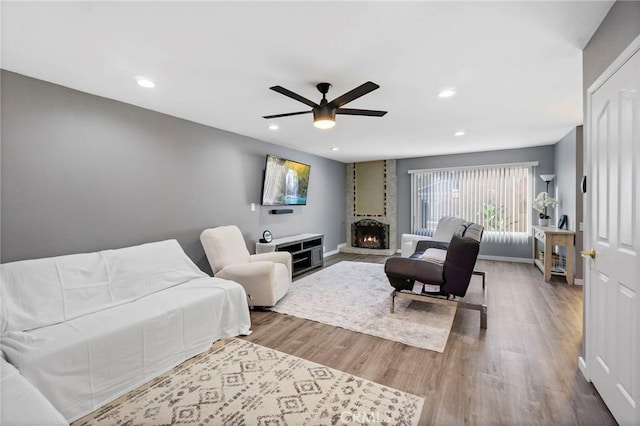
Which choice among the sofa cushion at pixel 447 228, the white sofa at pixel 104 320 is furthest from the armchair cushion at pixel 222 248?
the sofa cushion at pixel 447 228

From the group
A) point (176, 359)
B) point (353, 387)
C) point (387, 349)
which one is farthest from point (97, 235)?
point (387, 349)

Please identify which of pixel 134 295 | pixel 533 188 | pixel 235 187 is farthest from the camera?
pixel 533 188

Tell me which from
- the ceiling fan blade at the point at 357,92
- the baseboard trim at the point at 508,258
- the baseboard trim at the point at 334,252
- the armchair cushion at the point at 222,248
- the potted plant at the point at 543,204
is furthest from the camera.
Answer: the baseboard trim at the point at 334,252

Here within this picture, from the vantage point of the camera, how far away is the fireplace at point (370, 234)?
7230 mm

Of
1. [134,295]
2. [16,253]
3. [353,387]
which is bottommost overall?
[353,387]

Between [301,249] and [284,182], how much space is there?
4.15 ft

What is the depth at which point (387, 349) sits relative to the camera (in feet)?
8.10

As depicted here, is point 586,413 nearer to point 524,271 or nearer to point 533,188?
point 524,271

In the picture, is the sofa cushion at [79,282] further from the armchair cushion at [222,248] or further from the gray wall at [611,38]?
the gray wall at [611,38]

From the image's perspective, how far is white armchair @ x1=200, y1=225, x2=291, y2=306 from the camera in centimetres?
329

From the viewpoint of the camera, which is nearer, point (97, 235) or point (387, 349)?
point (387, 349)

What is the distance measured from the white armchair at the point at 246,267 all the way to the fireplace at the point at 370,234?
12.3 ft

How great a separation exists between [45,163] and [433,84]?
3.62 metres

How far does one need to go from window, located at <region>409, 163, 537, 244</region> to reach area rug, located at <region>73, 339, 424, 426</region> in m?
5.42
